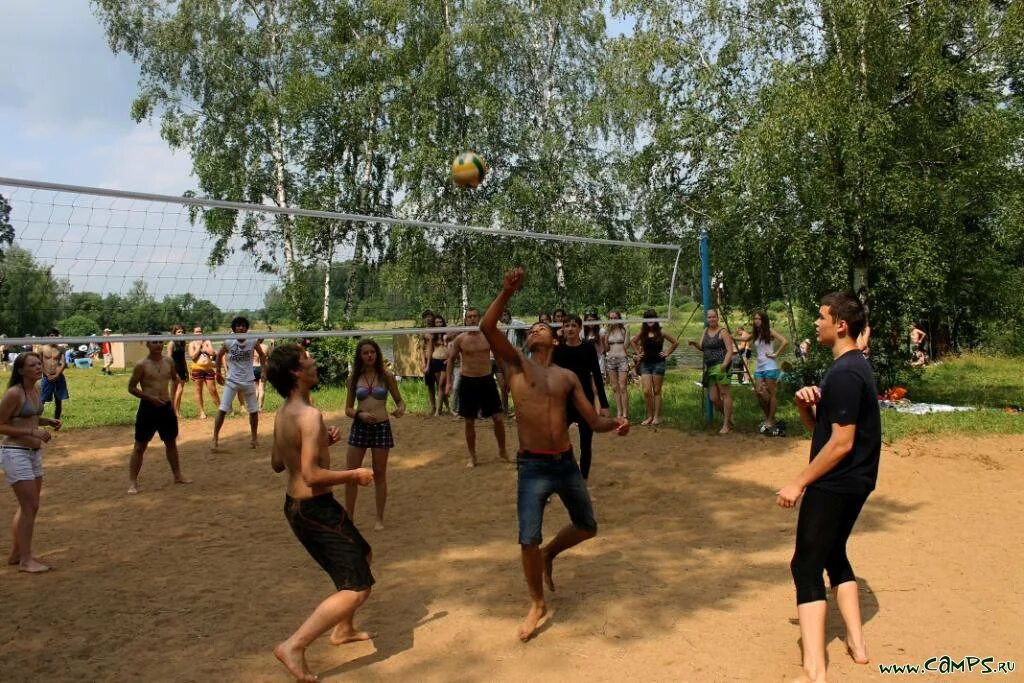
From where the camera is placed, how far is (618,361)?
37.2 ft

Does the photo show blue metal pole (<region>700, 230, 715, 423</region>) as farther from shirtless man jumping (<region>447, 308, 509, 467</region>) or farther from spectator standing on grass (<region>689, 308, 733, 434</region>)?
shirtless man jumping (<region>447, 308, 509, 467</region>)

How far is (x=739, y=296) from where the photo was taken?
13.6m

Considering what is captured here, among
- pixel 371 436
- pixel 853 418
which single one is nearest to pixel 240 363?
pixel 371 436

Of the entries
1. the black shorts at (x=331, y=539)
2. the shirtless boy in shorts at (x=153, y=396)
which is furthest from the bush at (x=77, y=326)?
the black shorts at (x=331, y=539)

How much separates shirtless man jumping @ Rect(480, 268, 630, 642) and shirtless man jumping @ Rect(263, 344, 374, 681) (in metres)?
0.90

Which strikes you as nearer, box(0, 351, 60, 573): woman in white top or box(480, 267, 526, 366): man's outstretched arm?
box(480, 267, 526, 366): man's outstretched arm

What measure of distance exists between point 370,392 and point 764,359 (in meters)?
5.61

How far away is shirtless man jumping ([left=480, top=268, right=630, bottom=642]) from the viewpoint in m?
4.41

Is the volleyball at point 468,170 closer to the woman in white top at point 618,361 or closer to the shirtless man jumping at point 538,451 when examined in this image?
the woman in white top at point 618,361

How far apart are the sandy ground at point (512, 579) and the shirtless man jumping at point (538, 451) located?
44 cm

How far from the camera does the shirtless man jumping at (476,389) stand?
902cm

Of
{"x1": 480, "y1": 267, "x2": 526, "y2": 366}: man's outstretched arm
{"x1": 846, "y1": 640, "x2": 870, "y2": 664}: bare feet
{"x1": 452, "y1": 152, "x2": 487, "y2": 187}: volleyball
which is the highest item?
{"x1": 452, "y1": 152, "x2": 487, "y2": 187}: volleyball

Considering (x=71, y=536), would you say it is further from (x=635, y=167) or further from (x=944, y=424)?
(x=635, y=167)

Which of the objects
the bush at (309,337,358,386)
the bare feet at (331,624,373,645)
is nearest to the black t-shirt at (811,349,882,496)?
the bare feet at (331,624,373,645)
